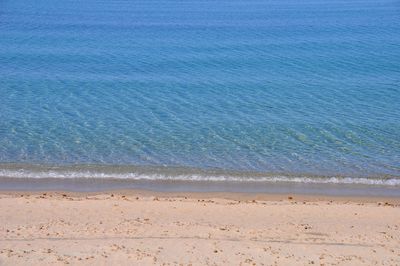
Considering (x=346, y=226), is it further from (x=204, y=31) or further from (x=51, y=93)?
(x=204, y=31)

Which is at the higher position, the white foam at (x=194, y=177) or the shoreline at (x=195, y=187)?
the white foam at (x=194, y=177)

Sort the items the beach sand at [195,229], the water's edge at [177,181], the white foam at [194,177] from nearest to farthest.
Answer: the beach sand at [195,229] → the water's edge at [177,181] → the white foam at [194,177]

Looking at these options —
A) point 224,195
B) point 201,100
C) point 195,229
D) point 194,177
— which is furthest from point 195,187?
point 201,100

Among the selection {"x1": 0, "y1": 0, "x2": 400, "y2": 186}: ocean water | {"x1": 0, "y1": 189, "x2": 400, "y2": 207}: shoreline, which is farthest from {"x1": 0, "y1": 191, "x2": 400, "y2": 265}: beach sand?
{"x1": 0, "y1": 0, "x2": 400, "y2": 186}: ocean water

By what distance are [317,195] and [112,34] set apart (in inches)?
1059

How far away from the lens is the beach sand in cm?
1162

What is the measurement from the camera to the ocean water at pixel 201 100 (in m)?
18.9

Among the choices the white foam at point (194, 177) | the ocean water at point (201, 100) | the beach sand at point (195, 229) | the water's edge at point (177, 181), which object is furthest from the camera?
the ocean water at point (201, 100)

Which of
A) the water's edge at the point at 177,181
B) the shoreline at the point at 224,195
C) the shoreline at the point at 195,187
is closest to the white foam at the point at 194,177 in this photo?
the water's edge at the point at 177,181

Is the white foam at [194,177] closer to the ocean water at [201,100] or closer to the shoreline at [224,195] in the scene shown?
the ocean water at [201,100]

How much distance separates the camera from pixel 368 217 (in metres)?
14.8

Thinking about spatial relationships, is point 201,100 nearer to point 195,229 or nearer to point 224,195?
point 224,195

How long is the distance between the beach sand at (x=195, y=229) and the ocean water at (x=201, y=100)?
6.98 feet

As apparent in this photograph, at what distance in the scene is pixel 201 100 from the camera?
25.6 meters
